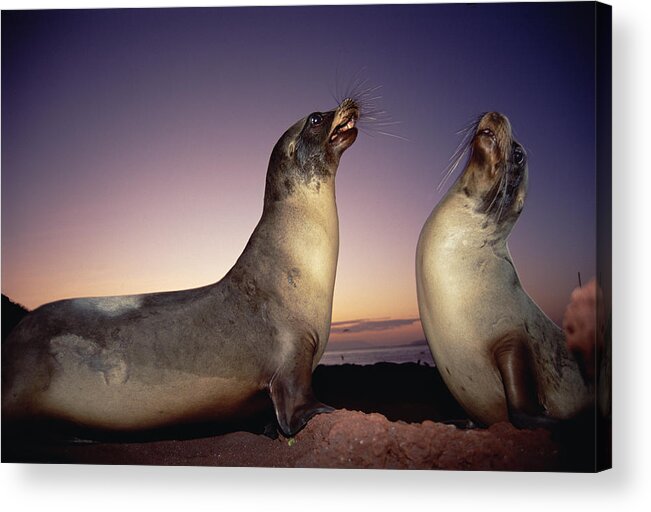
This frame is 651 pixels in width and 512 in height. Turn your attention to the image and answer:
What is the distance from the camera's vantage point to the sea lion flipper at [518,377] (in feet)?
17.7

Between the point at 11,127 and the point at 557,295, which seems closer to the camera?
the point at 557,295

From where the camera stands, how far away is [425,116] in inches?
224

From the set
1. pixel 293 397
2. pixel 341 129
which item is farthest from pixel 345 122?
pixel 293 397

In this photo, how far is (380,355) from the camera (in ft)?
18.7

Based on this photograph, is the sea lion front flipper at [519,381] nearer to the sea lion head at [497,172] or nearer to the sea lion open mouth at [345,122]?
the sea lion head at [497,172]

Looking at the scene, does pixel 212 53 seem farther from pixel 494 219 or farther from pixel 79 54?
pixel 494 219

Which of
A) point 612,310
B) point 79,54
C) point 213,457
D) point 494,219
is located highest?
A: point 79,54

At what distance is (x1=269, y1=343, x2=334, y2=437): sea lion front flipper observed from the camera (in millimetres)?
5504

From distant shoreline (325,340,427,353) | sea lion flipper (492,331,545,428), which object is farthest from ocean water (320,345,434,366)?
sea lion flipper (492,331,545,428)

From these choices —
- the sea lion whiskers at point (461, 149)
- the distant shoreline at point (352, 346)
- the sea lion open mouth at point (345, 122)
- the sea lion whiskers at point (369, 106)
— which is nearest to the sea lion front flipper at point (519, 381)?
the distant shoreline at point (352, 346)

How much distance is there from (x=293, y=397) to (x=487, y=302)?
1.07 meters

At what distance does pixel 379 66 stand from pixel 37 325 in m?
2.19

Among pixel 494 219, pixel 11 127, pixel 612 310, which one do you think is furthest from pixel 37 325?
pixel 612 310

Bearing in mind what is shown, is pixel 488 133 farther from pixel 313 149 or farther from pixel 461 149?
pixel 313 149
